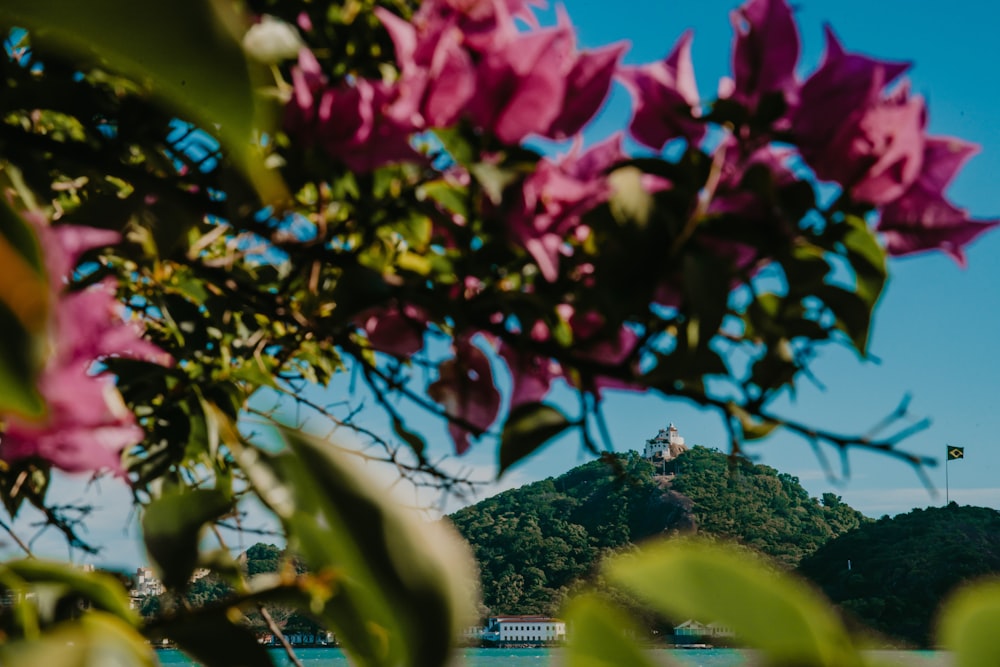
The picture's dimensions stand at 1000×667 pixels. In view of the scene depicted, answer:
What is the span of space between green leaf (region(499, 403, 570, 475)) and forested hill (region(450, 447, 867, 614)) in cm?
11

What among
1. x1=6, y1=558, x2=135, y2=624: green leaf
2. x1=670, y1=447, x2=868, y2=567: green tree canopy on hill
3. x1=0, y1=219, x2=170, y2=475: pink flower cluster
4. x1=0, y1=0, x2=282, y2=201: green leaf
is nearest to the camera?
x1=0, y1=0, x2=282, y2=201: green leaf

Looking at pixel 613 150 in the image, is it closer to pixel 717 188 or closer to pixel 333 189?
pixel 717 188

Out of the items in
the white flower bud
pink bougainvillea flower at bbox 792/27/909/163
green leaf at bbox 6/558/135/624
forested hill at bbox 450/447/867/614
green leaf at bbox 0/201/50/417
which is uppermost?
forested hill at bbox 450/447/867/614

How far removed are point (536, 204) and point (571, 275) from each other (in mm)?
68

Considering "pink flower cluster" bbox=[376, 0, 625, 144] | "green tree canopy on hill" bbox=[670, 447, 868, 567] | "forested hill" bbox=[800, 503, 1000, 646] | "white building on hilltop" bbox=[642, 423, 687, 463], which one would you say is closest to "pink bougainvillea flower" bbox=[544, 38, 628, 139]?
"pink flower cluster" bbox=[376, 0, 625, 144]

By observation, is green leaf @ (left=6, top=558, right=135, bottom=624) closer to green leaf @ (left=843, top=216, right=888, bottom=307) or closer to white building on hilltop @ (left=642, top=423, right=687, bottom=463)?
green leaf @ (left=843, top=216, right=888, bottom=307)

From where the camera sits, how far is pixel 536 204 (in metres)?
0.58

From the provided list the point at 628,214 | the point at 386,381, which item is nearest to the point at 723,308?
the point at 628,214

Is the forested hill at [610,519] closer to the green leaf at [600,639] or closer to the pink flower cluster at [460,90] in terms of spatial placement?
the pink flower cluster at [460,90]

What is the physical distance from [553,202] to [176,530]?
1.11 feet

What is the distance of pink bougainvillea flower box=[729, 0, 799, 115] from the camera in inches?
22.2

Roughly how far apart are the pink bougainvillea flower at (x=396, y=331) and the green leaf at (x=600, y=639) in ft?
1.83

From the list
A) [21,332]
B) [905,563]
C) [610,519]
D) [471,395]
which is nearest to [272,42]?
[471,395]

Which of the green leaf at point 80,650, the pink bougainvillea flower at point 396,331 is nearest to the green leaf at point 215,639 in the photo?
the green leaf at point 80,650
